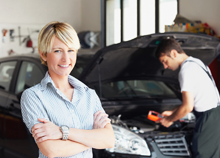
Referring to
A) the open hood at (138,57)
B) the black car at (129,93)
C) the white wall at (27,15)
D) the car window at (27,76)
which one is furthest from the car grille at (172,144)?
the white wall at (27,15)

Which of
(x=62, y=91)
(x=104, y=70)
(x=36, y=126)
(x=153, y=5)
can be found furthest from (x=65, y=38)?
(x=153, y=5)

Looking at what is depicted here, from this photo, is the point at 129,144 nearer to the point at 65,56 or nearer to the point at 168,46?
the point at 168,46

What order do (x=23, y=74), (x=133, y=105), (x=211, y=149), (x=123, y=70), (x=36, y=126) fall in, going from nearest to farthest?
(x=36, y=126), (x=211, y=149), (x=133, y=105), (x=123, y=70), (x=23, y=74)

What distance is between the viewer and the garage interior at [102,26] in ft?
7.51

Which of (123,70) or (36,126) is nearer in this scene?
(36,126)

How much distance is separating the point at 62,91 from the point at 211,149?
139 centimetres

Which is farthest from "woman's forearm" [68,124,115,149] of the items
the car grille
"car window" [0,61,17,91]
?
"car window" [0,61,17,91]

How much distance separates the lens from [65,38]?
1.04 meters

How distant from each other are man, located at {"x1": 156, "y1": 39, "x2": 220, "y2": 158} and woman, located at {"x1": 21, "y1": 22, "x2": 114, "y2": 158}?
3.33 ft

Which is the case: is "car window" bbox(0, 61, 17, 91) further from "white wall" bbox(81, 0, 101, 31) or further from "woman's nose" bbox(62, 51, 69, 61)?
"white wall" bbox(81, 0, 101, 31)

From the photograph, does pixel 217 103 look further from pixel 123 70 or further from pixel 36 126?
pixel 36 126

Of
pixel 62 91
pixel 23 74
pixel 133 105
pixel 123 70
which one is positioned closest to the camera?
pixel 62 91

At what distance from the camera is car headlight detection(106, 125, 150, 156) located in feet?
5.99

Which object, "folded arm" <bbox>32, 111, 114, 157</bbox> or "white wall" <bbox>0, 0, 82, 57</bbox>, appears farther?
"white wall" <bbox>0, 0, 82, 57</bbox>
